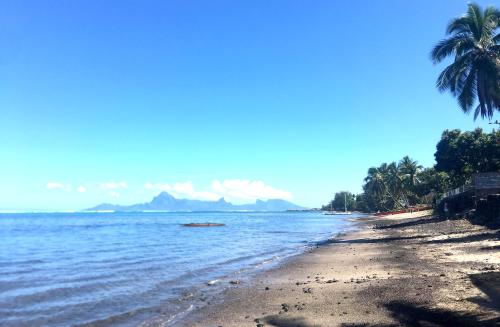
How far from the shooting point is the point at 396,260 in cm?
1933

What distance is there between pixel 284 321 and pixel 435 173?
95880 mm

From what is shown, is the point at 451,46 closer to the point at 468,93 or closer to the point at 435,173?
the point at 468,93

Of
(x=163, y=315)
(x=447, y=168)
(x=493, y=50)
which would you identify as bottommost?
(x=163, y=315)

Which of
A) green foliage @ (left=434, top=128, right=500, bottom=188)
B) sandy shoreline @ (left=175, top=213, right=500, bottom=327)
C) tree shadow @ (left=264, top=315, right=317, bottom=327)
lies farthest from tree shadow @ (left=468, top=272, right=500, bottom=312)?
green foliage @ (left=434, top=128, right=500, bottom=188)

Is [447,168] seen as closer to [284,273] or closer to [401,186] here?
[284,273]

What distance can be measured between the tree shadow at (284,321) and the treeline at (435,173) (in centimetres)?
4948

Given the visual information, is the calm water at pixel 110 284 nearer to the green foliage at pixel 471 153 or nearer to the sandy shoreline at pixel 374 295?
the sandy shoreline at pixel 374 295

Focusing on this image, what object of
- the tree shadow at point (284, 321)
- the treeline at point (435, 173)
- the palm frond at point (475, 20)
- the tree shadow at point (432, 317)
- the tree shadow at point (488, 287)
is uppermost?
the palm frond at point (475, 20)

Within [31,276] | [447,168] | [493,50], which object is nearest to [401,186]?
[447,168]

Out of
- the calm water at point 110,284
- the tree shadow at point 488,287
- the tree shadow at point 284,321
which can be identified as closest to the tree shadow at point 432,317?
the tree shadow at point 488,287

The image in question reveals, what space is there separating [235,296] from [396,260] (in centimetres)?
899

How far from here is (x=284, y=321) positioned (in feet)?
31.9

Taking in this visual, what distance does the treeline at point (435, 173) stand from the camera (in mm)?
53594

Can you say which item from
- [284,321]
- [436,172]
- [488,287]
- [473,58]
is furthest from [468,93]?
[436,172]
